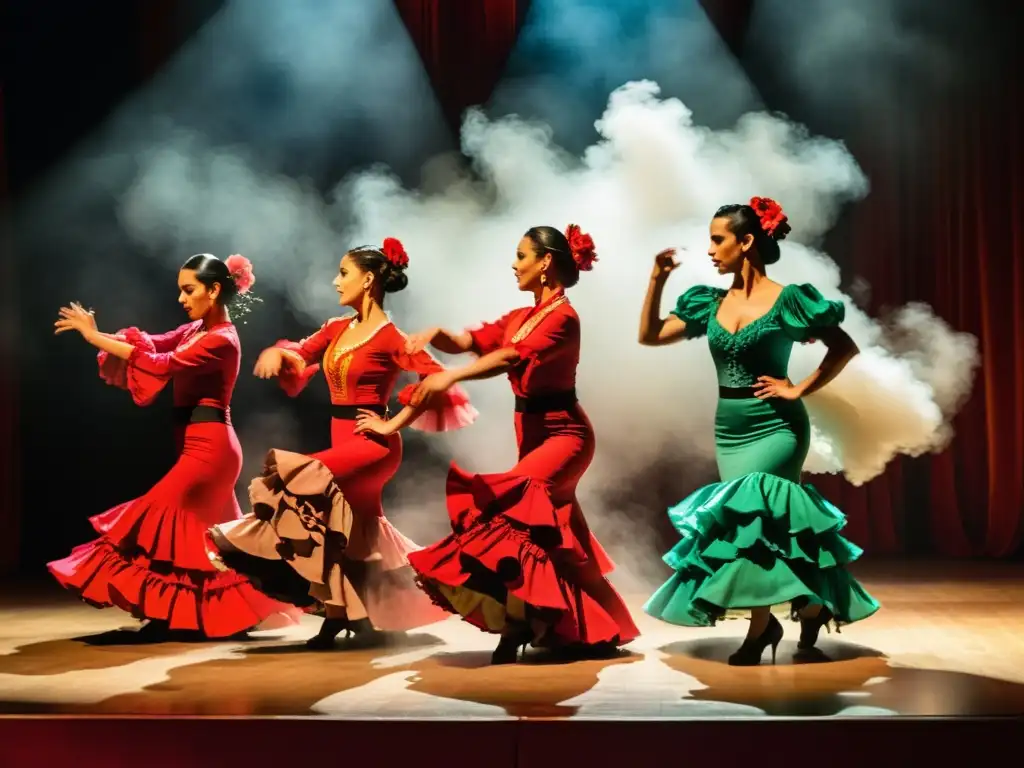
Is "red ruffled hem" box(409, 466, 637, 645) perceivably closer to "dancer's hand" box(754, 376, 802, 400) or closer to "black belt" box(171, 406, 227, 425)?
"dancer's hand" box(754, 376, 802, 400)

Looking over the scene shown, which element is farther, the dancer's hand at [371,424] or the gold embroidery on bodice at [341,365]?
the gold embroidery on bodice at [341,365]

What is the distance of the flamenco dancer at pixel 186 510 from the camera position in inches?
187

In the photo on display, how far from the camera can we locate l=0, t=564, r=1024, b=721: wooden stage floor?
11.3 ft

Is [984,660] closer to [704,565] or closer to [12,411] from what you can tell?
[704,565]

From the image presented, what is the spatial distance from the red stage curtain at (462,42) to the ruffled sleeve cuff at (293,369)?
92.3 inches

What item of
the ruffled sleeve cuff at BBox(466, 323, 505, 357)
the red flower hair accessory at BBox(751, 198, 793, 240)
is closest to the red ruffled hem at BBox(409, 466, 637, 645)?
the ruffled sleeve cuff at BBox(466, 323, 505, 357)

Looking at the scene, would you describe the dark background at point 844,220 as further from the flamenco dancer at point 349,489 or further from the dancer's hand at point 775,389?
the dancer's hand at point 775,389

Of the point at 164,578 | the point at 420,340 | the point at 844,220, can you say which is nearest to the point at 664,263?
A: the point at 420,340

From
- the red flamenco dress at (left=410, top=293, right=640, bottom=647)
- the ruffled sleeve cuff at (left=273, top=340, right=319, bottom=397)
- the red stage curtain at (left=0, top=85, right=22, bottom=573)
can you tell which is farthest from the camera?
the red stage curtain at (left=0, top=85, right=22, bottom=573)

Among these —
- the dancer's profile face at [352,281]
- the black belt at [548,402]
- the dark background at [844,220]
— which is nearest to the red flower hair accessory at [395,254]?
the dancer's profile face at [352,281]

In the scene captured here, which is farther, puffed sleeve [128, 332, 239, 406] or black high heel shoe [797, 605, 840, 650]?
puffed sleeve [128, 332, 239, 406]

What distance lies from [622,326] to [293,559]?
286 centimetres

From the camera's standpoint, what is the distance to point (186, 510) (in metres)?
4.84

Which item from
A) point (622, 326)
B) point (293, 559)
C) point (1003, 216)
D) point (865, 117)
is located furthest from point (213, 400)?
point (1003, 216)
